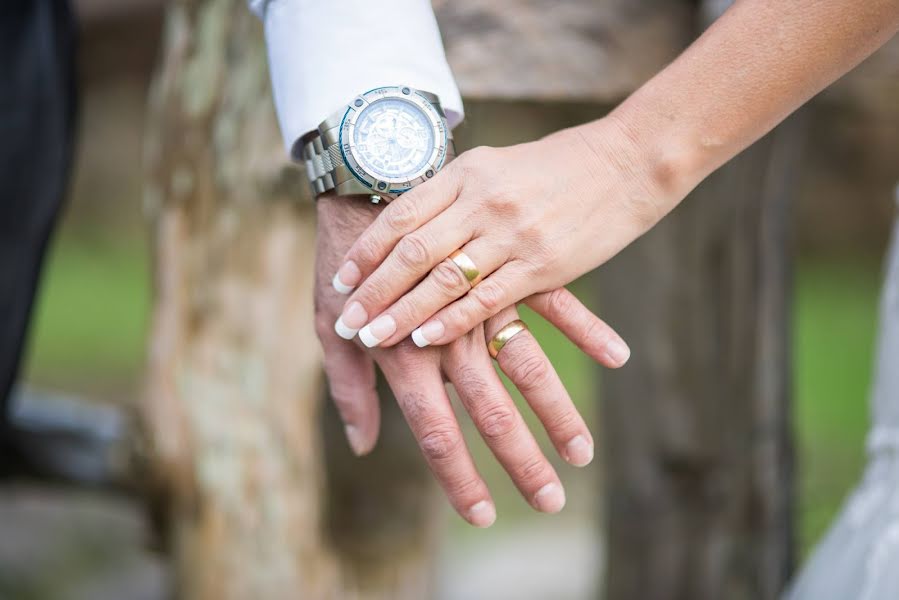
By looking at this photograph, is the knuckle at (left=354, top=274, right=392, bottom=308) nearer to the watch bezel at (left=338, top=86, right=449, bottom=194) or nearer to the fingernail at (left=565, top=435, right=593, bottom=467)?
the watch bezel at (left=338, top=86, right=449, bottom=194)

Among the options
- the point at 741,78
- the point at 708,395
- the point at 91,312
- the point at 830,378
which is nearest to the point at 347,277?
the point at 741,78

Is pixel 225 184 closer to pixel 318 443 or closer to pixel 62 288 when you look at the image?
pixel 318 443

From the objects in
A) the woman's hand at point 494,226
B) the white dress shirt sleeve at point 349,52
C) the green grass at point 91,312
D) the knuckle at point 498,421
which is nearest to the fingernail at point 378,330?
the woman's hand at point 494,226

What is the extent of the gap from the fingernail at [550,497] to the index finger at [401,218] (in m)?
0.26

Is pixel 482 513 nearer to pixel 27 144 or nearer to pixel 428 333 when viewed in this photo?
pixel 428 333

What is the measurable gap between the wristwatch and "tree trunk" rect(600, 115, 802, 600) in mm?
640

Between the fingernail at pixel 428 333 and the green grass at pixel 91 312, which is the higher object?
the fingernail at pixel 428 333

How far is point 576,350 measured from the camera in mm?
3514

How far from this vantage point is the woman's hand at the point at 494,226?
0.83 m

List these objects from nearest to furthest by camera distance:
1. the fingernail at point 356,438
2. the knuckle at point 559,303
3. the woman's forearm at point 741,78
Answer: the woman's forearm at point 741,78
the knuckle at point 559,303
the fingernail at point 356,438

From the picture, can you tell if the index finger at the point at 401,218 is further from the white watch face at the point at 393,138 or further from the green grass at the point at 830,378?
the green grass at the point at 830,378

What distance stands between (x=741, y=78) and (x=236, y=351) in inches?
32.5

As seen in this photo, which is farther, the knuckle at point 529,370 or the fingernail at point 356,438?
the fingernail at point 356,438

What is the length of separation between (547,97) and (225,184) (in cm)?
46
